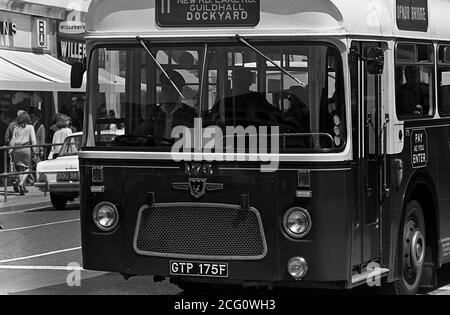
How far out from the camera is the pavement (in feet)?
69.6

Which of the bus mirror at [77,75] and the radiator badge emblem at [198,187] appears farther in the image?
the bus mirror at [77,75]

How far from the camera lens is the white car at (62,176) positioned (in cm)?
2028

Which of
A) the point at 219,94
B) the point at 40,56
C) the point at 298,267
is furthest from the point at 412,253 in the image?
the point at 40,56

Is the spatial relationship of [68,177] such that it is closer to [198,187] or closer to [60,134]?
[60,134]

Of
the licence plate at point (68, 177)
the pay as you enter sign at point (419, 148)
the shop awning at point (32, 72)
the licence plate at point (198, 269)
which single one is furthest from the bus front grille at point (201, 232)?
the shop awning at point (32, 72)

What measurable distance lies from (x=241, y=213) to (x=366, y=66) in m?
1.58

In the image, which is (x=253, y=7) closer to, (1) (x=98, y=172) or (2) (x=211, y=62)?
(2) (x=211, y=62)

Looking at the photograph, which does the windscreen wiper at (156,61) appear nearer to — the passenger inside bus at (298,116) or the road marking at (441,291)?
the passenger inside bus at (298,116)

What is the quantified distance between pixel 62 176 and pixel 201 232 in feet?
41.7

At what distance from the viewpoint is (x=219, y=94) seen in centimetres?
805

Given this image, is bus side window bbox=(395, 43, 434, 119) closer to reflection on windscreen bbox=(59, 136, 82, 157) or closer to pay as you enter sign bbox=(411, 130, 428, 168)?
pay as you enter sign bbox=(411, 130, 428, 168)

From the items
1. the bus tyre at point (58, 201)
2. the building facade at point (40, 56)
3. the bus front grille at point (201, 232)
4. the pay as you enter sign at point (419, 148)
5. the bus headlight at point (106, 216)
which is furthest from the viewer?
the building facade at point (40, 56)

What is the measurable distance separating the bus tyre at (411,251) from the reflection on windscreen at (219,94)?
1661 millimetres

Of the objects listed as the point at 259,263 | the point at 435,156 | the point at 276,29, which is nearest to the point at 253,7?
the point at 276,29
